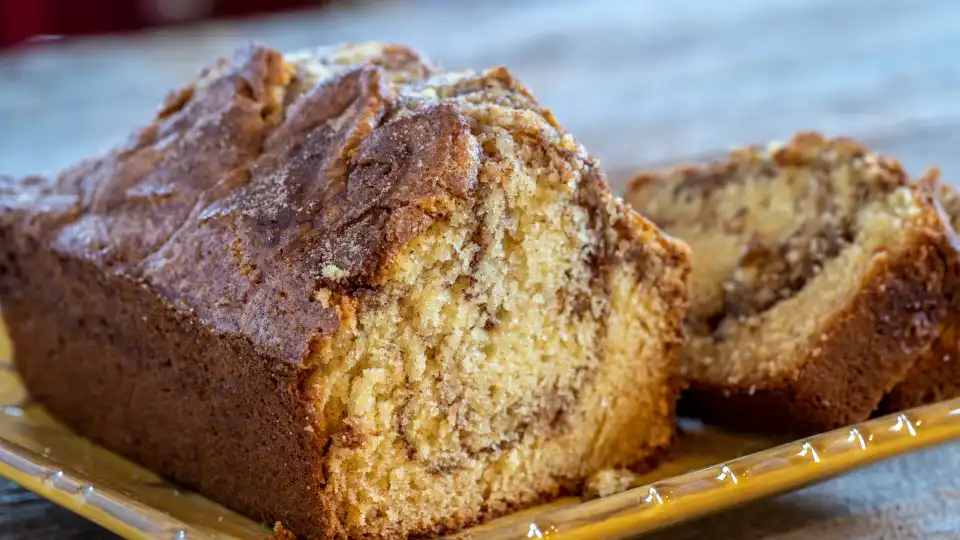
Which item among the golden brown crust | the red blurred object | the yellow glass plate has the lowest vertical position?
the yellow glass plate

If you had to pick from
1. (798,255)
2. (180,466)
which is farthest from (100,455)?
(798,255)

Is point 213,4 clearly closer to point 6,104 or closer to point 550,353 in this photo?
point 6,104

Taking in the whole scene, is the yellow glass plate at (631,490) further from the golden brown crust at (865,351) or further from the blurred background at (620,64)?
the blurred background at (620,64)

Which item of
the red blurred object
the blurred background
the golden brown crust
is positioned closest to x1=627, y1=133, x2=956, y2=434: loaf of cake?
the golden brown crust

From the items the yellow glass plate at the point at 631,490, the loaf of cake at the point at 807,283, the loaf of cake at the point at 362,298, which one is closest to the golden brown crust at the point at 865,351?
the loaf of cake at the point at 807,283

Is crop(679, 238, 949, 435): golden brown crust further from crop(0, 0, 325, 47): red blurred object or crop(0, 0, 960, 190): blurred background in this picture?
crop(0, 0, 325, 47): red blurred object

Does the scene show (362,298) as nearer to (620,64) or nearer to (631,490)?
(631,490)
